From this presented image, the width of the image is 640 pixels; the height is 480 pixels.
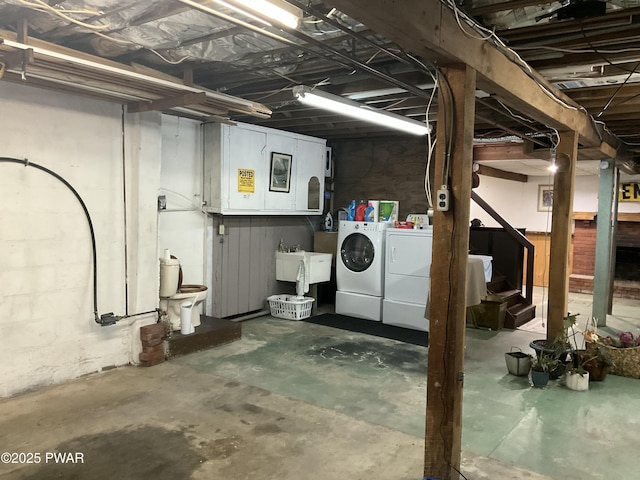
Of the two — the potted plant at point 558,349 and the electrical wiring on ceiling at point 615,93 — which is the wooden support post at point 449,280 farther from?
the potted plant at point 558,349

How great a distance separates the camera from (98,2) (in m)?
2.61

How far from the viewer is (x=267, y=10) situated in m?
2.32

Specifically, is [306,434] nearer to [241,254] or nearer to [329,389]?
[329,389]

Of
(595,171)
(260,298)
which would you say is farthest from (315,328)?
(595,171)

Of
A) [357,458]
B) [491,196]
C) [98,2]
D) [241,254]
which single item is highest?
[98,2]

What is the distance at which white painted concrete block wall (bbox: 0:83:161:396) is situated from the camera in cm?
360

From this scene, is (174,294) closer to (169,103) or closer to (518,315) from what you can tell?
(169,103)

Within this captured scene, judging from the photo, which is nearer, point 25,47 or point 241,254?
point 25,47

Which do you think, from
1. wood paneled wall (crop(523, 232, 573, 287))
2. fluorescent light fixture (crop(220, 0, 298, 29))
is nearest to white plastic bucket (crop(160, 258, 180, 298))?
fluorescent light fixture (crop(220, 0, 298, 29))

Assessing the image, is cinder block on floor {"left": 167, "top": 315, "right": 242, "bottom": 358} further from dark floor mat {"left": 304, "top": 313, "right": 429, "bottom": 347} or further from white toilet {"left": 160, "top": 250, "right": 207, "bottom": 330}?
dark floor mat {"left": 304, "top": 313, "right": 429, "bottom": 347}

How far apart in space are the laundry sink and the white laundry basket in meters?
0.26

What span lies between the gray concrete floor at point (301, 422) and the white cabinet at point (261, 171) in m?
1.87

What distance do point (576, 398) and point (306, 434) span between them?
7.43 ft

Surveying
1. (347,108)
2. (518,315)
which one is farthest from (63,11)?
(518,315)
